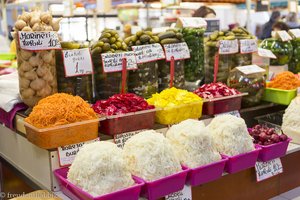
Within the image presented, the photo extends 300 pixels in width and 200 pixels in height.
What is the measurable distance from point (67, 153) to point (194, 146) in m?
0.50

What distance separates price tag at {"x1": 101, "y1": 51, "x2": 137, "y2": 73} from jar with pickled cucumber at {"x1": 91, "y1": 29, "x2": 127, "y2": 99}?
4 centimetres

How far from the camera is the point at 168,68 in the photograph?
2.14 meters

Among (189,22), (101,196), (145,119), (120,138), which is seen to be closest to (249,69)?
(189,22)

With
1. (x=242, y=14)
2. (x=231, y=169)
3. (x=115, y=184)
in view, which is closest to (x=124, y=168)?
(x=115, y=184)

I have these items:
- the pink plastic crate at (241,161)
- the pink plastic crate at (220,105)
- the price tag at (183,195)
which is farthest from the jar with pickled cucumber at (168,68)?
the price tag at (183,195)

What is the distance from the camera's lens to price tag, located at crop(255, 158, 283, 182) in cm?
176

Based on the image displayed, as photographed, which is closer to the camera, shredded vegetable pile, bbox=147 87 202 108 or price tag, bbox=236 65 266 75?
shredded vegetable pile, bbox=147 87 202 108

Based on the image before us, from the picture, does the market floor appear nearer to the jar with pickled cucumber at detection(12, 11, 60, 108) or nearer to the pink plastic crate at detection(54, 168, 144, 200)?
the pink plastic crate at detection(54, 168, 144, 200)

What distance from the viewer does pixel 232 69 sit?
2.35 m

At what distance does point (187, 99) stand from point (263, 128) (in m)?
0.41

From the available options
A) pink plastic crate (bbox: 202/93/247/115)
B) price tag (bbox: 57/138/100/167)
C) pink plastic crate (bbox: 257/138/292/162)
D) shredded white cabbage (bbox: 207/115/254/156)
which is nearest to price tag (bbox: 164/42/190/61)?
pink plastic crate (bbox: 202/93/247/115)

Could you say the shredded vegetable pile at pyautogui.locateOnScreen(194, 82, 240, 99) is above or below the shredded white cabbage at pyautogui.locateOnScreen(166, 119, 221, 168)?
above

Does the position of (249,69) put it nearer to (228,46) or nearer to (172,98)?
(228,46)

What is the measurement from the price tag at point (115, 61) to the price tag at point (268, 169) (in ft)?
2.51
